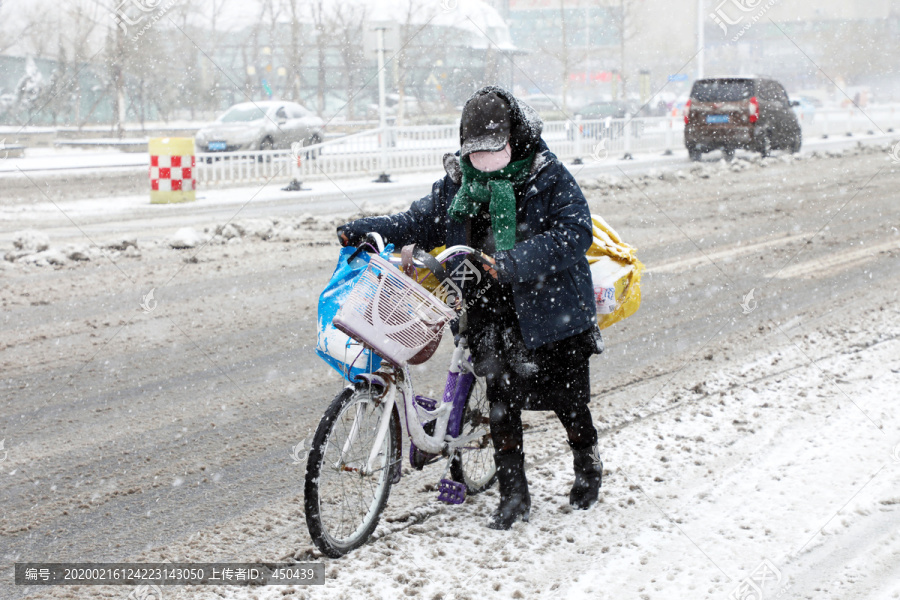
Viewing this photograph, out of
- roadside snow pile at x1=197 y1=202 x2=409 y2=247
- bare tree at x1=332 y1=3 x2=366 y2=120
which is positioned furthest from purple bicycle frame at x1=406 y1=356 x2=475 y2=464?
bare tree at x1=332 y1=3 x2=366 y2=120

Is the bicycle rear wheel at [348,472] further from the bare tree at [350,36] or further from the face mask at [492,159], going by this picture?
the bare tree at [350,36]

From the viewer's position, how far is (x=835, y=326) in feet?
20.6

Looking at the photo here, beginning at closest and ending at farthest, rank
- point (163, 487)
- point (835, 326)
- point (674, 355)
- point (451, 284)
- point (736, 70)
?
point (451, 284), point (163, 487), point (674, 355), point (835, 326), point (736, 70)

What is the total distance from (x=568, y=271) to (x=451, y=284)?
41 cm

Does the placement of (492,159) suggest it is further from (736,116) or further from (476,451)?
(736,116)

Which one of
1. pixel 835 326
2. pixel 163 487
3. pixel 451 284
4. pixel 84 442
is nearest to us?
pixel 451 284

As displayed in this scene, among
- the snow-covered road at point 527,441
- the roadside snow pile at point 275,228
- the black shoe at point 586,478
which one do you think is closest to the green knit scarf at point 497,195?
the black shoe at point 586,478

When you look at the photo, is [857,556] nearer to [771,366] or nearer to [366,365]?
[366,365]

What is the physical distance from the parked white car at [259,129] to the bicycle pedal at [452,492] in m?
18.9

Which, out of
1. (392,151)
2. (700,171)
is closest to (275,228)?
(392,151)

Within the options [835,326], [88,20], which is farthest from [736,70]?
[835,326]

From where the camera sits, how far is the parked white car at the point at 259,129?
73.0ft

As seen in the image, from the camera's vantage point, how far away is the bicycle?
2.86m

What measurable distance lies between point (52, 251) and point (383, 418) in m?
7.21
